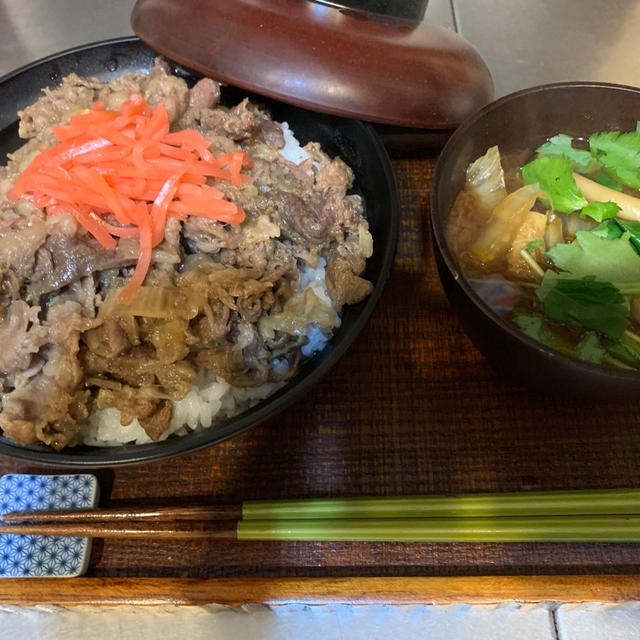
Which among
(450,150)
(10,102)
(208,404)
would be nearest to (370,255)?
(450,150)

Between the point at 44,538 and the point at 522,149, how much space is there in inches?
63.6

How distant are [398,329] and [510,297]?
1.21 ft

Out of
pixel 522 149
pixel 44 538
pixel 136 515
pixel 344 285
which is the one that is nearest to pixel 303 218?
pixel 344 285

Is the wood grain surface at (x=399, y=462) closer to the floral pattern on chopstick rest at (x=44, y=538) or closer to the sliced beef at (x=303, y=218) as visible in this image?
the floral pattern on chopstick rest at (x=44, y=538)

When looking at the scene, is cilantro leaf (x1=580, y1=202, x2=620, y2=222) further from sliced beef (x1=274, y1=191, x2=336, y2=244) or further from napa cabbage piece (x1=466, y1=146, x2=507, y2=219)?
sliced beef (x1=274, y1=191, x2=336, y2=244)

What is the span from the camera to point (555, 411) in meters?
1.48

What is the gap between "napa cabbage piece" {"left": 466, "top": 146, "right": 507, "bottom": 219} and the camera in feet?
4.90

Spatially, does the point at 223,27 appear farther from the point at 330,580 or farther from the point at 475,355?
the point at 330,580

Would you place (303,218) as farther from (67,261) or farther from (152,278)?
(67,261)

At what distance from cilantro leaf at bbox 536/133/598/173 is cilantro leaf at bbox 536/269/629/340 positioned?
0.42 m

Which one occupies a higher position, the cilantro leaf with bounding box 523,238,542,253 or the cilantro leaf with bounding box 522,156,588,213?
the cilantro leaf with bounding box 522,156,588,213

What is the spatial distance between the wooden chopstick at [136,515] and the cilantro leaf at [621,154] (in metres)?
1.32

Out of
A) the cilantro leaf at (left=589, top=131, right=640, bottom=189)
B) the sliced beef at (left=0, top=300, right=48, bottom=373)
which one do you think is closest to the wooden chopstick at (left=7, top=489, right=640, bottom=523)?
the sliced beef at (left=0, top=300, right=48, bottom=373)

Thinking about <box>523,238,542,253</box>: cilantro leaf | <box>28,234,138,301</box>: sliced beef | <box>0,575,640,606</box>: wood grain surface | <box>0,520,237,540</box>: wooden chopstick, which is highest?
<box>28,234,138,301</box>: sliced beef
